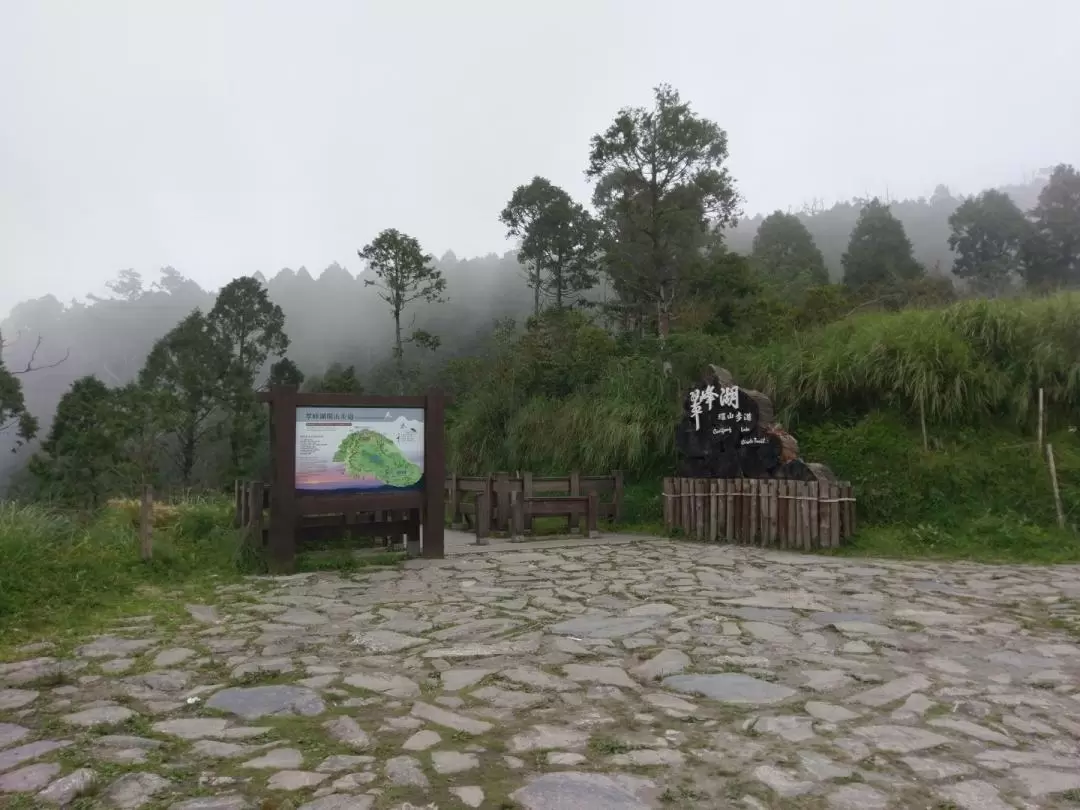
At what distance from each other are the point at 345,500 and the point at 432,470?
40.7 inches

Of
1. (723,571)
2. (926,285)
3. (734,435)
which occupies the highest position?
(926,285)

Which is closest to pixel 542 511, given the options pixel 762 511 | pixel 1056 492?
pixel 762 511

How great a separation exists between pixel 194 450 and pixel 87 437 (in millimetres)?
5945

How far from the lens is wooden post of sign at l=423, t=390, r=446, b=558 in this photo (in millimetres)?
8062

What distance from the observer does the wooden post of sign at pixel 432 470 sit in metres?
8.06

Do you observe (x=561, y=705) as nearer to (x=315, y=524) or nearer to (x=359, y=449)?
(x=359, y=449)

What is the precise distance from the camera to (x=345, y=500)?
7.45 meters

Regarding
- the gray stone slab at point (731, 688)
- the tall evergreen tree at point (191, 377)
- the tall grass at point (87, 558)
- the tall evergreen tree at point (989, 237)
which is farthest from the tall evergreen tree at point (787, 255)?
the gray stone slab at point (731, 688)

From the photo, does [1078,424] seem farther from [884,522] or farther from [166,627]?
[166,627]

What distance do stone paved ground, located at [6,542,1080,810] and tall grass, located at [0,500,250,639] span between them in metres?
0.77

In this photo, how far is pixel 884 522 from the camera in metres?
9.30

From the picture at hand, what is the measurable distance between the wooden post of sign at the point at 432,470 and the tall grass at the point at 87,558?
1821 mm

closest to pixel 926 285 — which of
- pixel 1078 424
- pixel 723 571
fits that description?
pixel 1078 424

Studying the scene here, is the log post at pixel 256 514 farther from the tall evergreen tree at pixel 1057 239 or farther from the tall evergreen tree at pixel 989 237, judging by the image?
the tall evergreen tree at pixel 989 237
